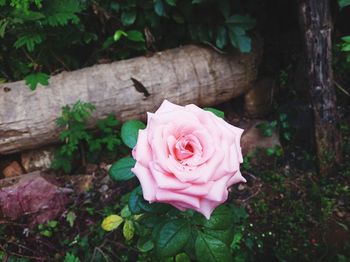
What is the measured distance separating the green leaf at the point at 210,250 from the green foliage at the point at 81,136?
4.08ft

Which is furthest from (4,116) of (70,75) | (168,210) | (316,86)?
(316,86)

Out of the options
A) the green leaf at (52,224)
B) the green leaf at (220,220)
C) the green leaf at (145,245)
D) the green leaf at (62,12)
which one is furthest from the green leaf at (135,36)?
the green leaf at (220,220)

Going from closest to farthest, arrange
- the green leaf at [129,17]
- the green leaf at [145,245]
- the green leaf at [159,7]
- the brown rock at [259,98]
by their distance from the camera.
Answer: the green leaf at [145,245], the green leaf at [159,7], the green leaf at [129,17], the brown rock at [259,98]

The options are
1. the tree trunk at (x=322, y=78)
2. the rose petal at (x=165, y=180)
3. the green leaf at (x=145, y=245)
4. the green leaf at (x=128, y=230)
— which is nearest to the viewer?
the rose petal at (x=165, y=180)

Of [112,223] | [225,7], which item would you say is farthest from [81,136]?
[225,7]

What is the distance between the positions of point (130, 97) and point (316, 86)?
119 centimetres

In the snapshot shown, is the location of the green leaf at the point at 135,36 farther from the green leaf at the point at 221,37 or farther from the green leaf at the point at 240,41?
the green leaf at the point at 240,41

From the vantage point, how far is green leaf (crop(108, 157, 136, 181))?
4.31 feet

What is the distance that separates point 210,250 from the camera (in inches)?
48.1

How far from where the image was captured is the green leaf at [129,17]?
2.50m

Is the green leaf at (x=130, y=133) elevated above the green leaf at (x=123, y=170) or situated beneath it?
elevated above

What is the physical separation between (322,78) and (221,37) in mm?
741

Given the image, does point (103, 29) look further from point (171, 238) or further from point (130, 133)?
point (171, 238)

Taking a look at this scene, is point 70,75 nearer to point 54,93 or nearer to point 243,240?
point 54,93
